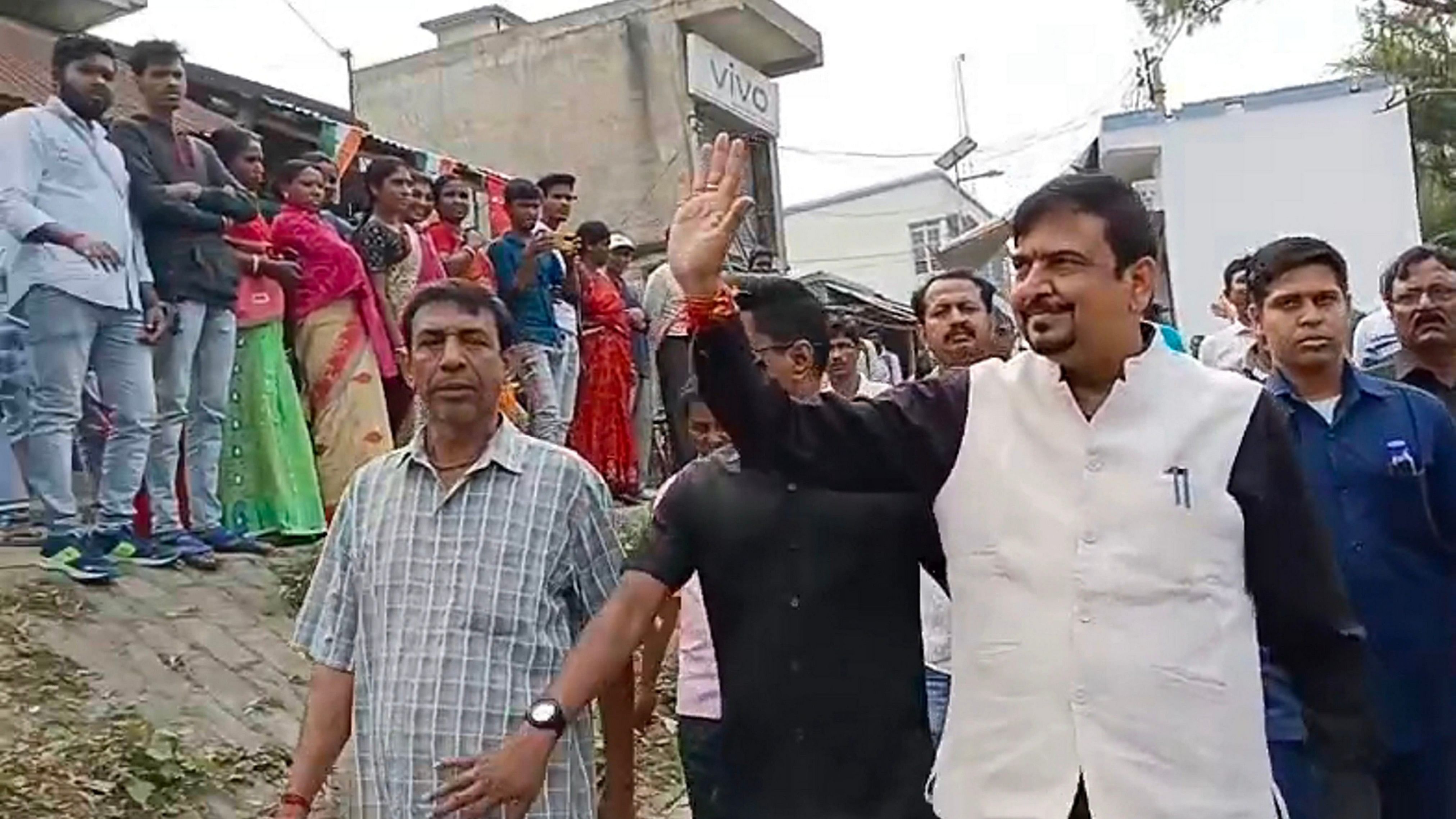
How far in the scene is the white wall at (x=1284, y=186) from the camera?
23.4 meters

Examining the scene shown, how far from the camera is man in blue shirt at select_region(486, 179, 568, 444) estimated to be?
Result: 823cm

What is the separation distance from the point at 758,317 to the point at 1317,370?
1.26 meters

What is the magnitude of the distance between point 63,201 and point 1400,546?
4.50 metres

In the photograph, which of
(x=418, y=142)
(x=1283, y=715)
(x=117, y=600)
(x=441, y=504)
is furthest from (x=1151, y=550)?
(x=418, y=142)

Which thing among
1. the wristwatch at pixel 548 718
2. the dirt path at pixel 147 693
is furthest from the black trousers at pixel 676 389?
the dirt path at pixel 147 693

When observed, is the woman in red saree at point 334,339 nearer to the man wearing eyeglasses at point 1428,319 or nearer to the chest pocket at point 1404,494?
the man wearing eyeglasses at point 1428,319

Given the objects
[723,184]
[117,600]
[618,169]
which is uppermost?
[618,169]

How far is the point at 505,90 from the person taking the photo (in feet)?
70.4

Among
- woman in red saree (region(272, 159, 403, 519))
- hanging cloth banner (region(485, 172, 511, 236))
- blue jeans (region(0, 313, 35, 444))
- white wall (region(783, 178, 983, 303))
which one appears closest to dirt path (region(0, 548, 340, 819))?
blue jeans (region(0, 313, 35, 444))

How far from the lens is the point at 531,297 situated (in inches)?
328

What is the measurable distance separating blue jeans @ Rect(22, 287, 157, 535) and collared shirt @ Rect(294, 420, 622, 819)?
275cm

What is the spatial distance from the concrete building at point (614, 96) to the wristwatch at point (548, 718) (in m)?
16.6

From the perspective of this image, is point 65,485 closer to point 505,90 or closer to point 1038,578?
point 1038,578

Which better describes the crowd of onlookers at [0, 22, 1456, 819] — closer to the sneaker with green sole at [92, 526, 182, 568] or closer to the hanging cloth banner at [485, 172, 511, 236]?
the sneaker with green sole at [92, 526, 182, 568]
